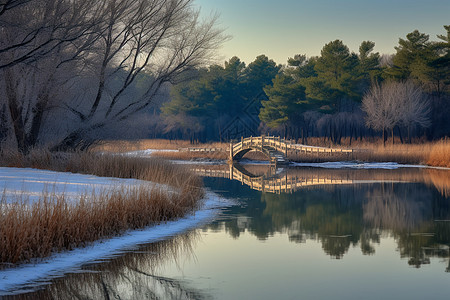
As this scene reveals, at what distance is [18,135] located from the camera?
2381cm

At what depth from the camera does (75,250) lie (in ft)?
35.4

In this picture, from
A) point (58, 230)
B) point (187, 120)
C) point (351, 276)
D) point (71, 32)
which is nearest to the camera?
point (351, 276)

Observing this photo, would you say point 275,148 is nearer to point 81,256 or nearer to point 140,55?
point 140,55

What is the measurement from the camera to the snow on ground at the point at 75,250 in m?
8.88

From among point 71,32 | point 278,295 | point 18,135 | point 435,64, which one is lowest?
point 278,295

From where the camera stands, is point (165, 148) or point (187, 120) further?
point (187, 120)

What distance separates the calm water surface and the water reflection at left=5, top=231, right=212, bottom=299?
15mm

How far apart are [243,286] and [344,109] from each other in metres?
63.8

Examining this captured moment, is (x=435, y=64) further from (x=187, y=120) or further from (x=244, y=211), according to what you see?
(x=244, y=211)

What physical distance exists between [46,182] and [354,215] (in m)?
8.93

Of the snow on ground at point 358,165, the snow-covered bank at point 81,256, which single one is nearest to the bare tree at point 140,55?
the snow-covered bank at point 81,256

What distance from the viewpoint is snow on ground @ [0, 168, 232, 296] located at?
8.88 metres

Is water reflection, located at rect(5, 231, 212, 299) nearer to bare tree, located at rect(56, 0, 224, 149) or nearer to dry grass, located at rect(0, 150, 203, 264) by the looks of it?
dry grass, located at rect(0, 150, 203, 264)

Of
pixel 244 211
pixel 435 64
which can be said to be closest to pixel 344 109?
pixel 435 64
